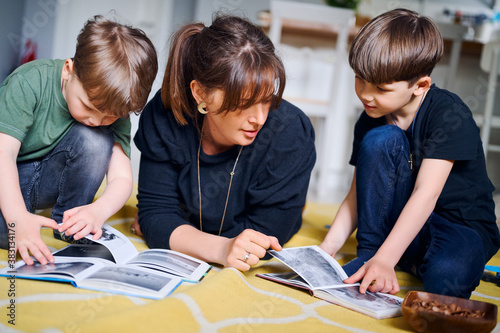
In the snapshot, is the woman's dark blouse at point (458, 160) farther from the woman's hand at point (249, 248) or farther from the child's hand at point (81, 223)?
the child's hand at point (81, 223)

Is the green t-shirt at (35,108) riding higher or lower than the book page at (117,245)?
higher

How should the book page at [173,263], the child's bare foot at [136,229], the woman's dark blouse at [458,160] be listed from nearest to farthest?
the book page at [173,263] < the woman's dark blouse at [458,160] < the child's bare foot at [136,229]

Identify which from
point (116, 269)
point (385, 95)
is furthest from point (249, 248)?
point (385, 95)

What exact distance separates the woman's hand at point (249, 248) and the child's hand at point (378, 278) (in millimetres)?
166

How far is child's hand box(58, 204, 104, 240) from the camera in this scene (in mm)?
873

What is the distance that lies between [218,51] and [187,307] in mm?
499

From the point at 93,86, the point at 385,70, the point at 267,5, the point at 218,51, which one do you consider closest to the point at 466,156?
the point at 385,70

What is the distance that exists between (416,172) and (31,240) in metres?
0.81

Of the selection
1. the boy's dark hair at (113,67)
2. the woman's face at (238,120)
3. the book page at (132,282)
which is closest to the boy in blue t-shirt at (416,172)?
the woman's face at (238,120)

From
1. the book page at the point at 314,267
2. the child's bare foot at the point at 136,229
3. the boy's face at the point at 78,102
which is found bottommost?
the child's bare foot at the point at 136,229

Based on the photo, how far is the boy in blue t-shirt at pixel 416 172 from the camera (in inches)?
35.6

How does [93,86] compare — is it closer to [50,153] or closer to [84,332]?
[50,153]

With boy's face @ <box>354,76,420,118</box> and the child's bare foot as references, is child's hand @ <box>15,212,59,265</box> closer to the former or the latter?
the child's bare foot

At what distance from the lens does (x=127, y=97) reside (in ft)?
3.08
